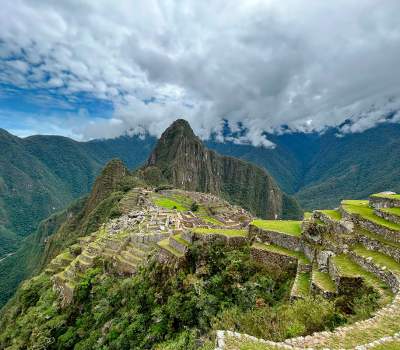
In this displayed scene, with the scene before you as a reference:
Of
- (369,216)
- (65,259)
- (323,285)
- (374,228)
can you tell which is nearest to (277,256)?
(323,285)

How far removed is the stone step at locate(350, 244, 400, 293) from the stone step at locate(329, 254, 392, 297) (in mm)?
148

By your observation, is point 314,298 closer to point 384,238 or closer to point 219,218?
point 384,238

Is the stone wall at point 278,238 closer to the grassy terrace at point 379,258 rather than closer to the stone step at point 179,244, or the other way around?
the grassy terrace at point 379,258

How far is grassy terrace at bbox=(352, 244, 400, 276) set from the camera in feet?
21.7

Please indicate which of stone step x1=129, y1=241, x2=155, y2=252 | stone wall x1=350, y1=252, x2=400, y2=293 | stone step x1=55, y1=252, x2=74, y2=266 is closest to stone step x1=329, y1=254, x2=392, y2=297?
stone wall x1=350, y1=252, x2=400, y2=293

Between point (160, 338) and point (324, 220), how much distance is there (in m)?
10.5

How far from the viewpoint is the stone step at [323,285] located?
6828 millimetres

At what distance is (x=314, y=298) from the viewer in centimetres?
699

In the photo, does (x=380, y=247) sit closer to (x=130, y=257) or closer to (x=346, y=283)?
(x=346, y=283)

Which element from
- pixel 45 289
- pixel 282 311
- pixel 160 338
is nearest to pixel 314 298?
pixel 282 311

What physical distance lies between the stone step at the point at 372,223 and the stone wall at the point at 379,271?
1.34 m

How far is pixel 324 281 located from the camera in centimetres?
742

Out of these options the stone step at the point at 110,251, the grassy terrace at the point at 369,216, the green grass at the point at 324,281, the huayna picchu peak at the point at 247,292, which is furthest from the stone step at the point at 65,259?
the grassy terrace at the point at 369,216

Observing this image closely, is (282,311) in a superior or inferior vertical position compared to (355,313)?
inferior
